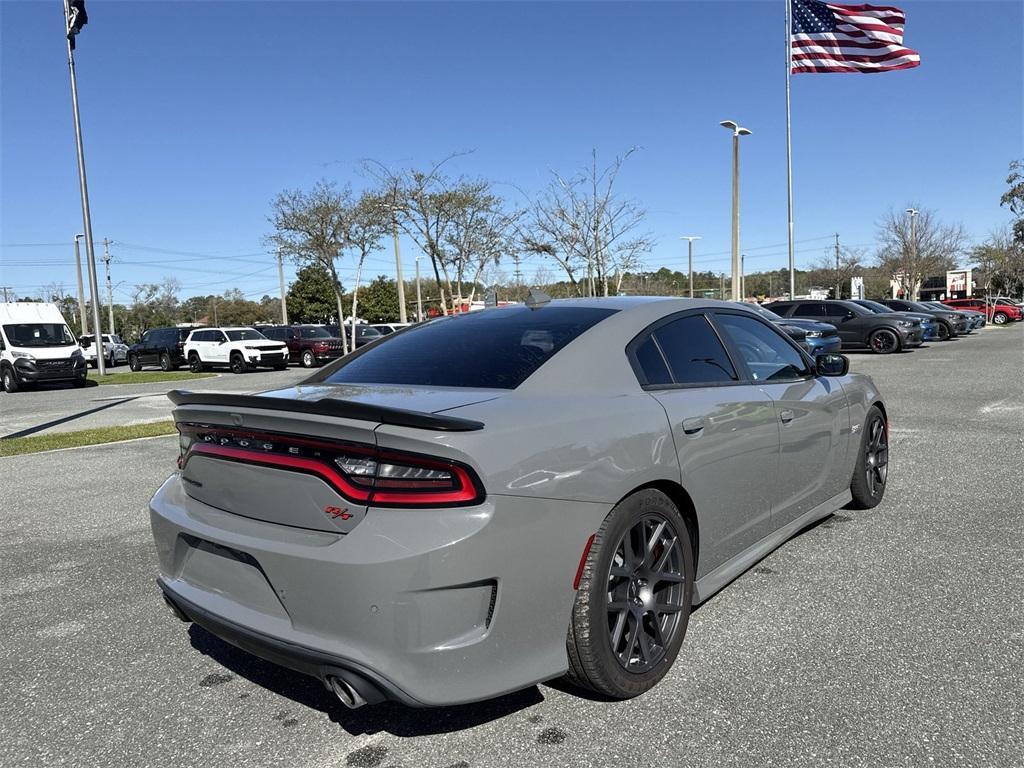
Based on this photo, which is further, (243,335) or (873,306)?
(243,335)

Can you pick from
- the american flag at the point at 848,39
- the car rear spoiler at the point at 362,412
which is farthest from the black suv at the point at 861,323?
the car rear spoiler at the point at 362,412

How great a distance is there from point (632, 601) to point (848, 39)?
76.1ft

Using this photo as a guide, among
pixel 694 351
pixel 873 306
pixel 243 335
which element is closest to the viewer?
pixel 694 351

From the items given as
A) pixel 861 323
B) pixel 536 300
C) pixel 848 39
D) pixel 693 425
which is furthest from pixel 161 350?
pixel 693 425

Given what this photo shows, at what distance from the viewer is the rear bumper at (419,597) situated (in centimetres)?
218

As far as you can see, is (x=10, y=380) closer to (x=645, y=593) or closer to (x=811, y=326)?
(x=811, y=326)

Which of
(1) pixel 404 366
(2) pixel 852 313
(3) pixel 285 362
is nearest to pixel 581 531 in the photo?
(1) pixel 404 366

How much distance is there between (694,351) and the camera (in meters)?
3.49

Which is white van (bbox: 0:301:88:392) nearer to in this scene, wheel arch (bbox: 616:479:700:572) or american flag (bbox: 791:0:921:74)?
wheel arch (bbox: 616:479:700:572)

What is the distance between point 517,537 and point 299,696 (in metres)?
1.22

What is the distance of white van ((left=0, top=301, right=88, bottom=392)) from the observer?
20062 millimetres

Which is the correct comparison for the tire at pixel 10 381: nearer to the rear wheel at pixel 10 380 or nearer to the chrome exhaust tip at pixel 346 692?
the rear wheel at pixel 10 380

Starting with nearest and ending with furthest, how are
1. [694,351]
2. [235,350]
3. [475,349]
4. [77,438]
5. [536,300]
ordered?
[475,349] < [694,351] < [536,300] < [77,438] < [235,350]

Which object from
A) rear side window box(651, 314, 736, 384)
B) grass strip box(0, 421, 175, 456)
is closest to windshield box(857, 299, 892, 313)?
grass strip box(0, 421, 175, 456)
